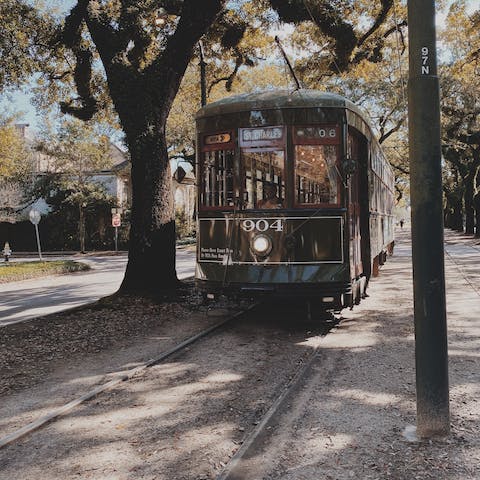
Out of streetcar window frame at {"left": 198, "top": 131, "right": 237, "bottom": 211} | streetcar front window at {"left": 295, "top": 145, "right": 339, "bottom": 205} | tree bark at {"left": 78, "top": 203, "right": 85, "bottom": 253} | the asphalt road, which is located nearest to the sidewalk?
streetcar front window at {"left": 295, "top": 145, "right": 339, "bottom": 205}

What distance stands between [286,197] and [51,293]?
9727mm

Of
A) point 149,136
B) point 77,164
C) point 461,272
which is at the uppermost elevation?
point 77,164

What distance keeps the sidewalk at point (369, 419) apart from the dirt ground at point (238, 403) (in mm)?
13

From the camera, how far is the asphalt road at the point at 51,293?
11834 mm

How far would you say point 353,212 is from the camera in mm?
8445

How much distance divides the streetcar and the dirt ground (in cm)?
82

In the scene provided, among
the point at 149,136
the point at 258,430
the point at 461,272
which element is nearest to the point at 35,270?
the point at 149,136

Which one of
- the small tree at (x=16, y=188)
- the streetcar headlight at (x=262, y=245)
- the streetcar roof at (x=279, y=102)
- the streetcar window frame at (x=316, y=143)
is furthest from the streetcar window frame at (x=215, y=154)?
the small tree at (x=16, y=188)

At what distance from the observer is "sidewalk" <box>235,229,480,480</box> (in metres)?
3.65

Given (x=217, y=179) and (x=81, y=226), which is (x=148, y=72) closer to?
(x=217, y=179)

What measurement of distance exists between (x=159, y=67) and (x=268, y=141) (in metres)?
4.53

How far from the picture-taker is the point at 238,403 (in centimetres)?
508

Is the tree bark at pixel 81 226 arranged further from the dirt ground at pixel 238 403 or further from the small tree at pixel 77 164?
the dirt ground at pixel 238 403

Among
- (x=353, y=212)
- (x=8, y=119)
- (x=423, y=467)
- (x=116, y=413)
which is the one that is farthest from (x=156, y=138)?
(x=8, y=119)
